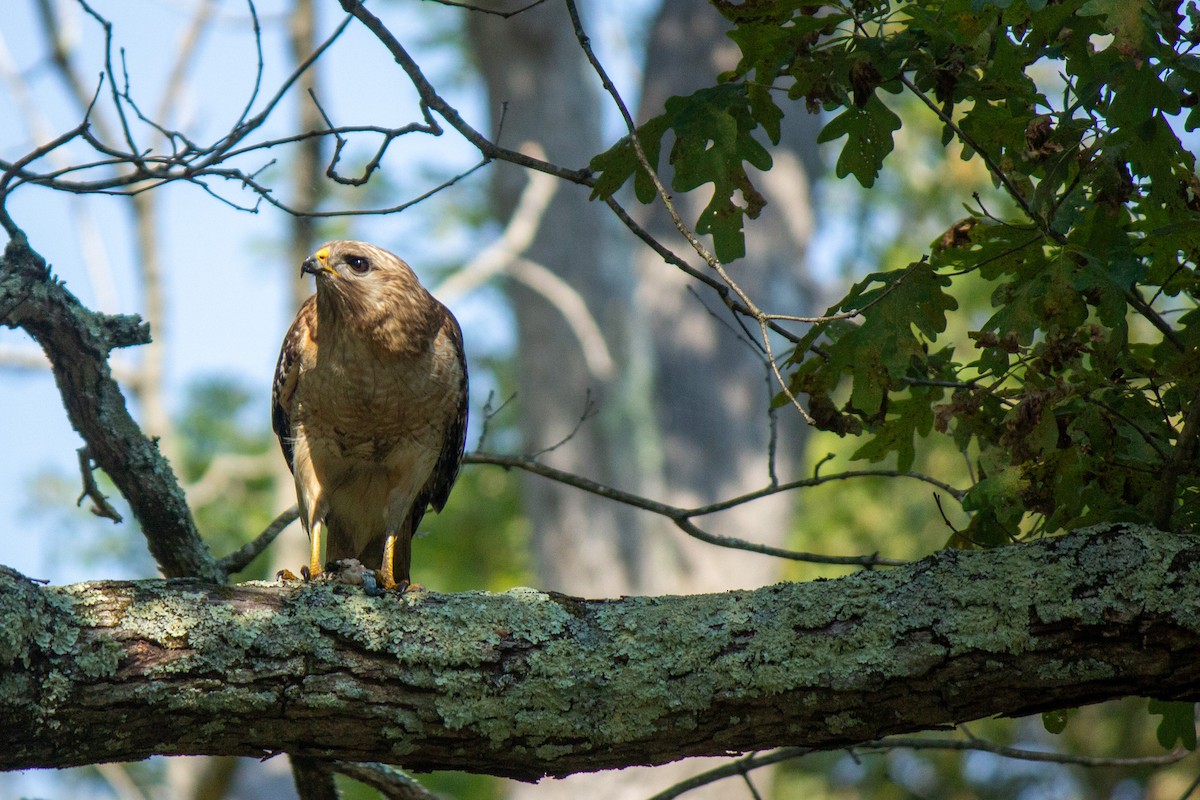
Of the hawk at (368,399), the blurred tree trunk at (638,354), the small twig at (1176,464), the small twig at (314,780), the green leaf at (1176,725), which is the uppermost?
the blurred tree trunk at (638,354)

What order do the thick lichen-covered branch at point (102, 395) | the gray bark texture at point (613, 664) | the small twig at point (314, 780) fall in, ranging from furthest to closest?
the small twig at point (314, 780)
the thick lichen-covered branch at point (102, 395)
the gray bark texture at point (613, 664)

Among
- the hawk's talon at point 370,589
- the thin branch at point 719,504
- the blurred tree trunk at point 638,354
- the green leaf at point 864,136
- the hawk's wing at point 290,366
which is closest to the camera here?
the hawk's talon at point 370,589

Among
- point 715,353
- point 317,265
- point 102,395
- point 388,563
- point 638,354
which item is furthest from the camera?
point 715,353

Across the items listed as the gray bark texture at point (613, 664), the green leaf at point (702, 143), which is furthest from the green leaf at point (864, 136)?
the gray bark texture at point (613, 664)

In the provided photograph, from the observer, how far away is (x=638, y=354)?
32.9 feet

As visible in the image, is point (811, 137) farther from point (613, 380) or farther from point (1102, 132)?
point (1102, 132)

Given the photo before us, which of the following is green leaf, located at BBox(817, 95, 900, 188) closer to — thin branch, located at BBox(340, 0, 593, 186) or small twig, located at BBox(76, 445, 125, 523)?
thin branch, located at BBox(340, 0, 593, 186)

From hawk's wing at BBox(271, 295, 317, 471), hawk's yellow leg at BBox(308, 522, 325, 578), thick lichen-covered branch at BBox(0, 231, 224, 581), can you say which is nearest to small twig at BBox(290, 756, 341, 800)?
thick lichen-covered branch at BBox(0, 231, 224, 581)

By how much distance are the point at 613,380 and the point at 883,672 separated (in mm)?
7433

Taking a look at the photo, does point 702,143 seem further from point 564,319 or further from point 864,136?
point 564,319

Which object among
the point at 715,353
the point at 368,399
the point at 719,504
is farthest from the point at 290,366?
the point at 715,353

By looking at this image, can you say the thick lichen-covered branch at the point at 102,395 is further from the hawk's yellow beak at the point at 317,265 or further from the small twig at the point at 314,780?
the hawk's yellow beak at the point at 317,265

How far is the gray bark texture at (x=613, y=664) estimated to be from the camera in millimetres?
2289

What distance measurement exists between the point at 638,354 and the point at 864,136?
7.25 m
